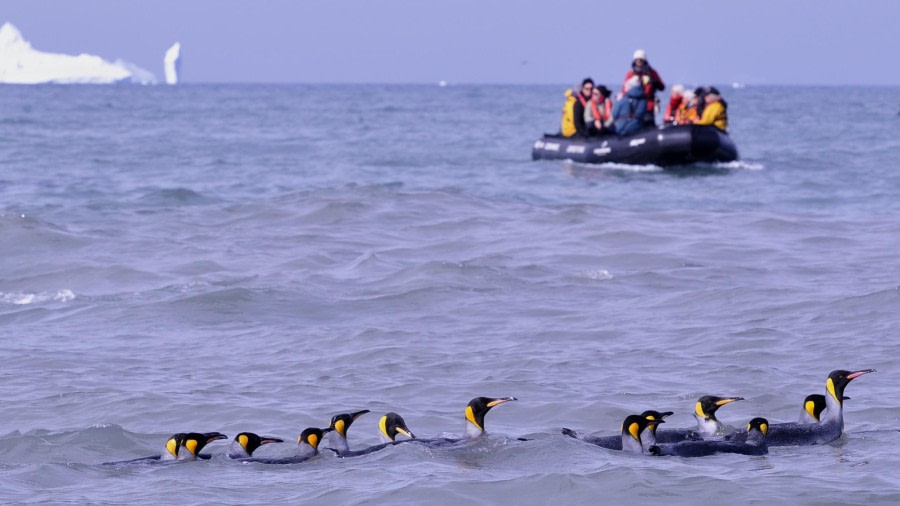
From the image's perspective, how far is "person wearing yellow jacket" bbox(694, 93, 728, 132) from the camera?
2630cm

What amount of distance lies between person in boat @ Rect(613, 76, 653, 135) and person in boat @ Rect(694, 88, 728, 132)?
1.03 metres

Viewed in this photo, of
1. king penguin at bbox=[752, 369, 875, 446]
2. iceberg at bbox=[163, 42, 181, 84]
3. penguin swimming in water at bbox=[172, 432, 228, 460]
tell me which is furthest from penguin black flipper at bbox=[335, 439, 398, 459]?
iceberg at bbox=[163, 42, 181, 84]

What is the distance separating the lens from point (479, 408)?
315 inches

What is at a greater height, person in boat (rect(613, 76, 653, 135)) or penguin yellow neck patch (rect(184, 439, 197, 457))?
person in boat (rect(613, 76, 653, 135))

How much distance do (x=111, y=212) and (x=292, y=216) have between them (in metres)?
2.84

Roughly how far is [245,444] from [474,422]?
1.30 meters

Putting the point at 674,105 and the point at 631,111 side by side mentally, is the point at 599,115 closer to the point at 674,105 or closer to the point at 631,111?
the point at 631,111

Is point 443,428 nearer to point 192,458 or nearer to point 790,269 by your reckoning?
point 192,458

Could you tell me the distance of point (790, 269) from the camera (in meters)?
14.6

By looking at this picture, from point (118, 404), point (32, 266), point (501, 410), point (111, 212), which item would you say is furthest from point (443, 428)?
point (111, 212)

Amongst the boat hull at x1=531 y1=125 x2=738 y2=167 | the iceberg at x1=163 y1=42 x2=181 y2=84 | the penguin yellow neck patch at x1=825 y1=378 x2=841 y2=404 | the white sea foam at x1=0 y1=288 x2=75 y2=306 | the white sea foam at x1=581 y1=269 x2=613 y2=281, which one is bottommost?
the penguin yellow neck patch at x1=825 y1=378 x2=841 y2=404

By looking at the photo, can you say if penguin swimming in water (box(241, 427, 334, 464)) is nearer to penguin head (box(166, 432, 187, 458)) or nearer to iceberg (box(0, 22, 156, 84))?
penguin head (box(166, 432, 187, 458))

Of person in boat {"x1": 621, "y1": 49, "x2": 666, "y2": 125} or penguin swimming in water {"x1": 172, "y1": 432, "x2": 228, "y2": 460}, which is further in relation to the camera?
person in boat {"x1": 621, "y1": 49, "x2": 666, "y2": 125}

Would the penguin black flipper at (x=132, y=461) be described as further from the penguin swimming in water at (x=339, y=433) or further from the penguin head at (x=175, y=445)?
the penguin swimming in water at (x=339, y=433)
